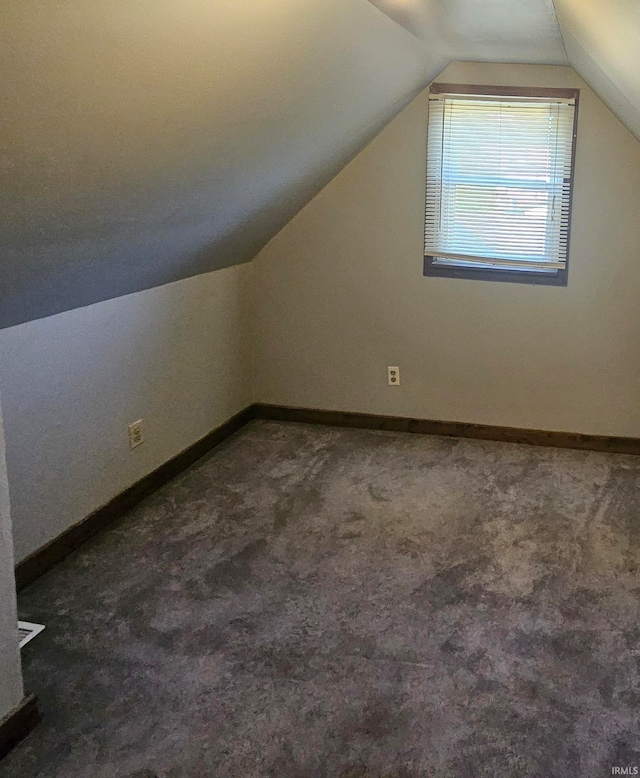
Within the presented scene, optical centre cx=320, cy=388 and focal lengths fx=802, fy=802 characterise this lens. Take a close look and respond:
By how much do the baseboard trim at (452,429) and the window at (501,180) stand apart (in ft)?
2.73

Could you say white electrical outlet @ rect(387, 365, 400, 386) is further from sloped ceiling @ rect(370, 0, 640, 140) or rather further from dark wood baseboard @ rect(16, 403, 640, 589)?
sloped ceiling @ rect(370, 0, 640, 140)

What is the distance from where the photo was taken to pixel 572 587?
291cm

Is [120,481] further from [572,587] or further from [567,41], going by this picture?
[567,41]

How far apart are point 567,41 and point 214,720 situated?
273 centimetres

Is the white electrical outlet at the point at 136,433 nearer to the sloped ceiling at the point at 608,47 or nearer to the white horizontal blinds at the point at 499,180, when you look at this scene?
the white horizontal blinds at the point at 499,180

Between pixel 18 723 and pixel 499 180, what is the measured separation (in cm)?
328

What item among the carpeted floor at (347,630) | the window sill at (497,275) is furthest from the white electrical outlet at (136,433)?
the window sill at (497,275)

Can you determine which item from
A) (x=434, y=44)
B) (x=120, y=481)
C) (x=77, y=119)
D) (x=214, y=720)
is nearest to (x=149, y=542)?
(x=120, y=481)

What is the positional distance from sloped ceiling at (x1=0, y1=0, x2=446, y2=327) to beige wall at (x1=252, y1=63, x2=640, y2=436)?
0.66 metres

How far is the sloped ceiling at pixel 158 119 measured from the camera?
1553mm

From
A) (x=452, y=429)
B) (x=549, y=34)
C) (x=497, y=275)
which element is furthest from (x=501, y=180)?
(x=452, y=429)

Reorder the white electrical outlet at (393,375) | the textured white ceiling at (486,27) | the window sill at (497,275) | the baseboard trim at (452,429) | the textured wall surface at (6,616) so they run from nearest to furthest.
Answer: the textured wall surface at (6,616), the textured white ceiling at (486,27), the window sill at (497,275), the baseboard trim at (452,429), the white electrical outlet at (393,375)

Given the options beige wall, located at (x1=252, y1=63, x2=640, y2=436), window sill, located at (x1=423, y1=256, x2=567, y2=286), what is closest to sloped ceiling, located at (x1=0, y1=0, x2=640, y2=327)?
beige wall, located at (x1=252, y1=63, x2=640, y2=436)

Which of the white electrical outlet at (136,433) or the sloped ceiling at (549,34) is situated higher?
the sloped ceiling at (549,34)
